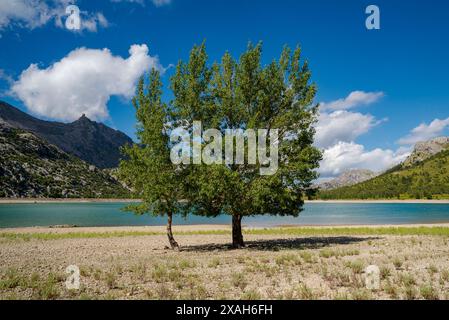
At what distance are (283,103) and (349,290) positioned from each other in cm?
2079

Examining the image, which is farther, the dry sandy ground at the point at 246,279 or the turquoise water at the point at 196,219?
the turquoise water at the point at 196,219

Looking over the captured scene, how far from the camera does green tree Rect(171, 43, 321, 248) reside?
101 ft

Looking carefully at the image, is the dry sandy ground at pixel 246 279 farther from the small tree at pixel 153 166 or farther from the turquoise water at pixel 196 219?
the turquoise water at pixel 196 219

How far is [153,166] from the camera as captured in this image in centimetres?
3141

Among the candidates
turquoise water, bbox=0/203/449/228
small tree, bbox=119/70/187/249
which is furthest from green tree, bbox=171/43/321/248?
turquoise water, bbox=0/203/449/228

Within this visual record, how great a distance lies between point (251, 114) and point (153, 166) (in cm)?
945

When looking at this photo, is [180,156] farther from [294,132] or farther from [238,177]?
[294,132]

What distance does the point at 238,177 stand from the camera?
29.7 meters

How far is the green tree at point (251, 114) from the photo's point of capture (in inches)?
1209

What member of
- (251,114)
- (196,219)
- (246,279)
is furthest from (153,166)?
(196,219)

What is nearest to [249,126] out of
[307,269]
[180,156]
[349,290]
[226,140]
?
[226,140]

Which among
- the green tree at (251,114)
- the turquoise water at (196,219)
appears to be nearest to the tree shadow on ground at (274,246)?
the green tree at (251,114)

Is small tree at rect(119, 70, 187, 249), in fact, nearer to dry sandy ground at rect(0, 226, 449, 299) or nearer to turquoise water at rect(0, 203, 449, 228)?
dry sandy ground at rect(0, 226, 449, 299)

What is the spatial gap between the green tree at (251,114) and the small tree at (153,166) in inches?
50.8
